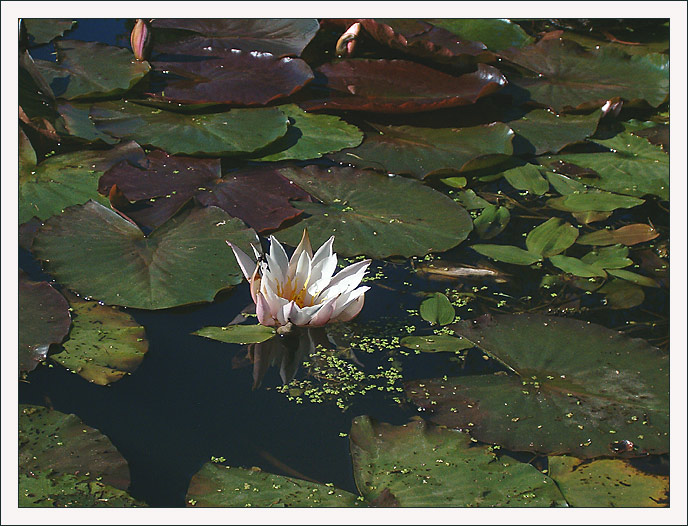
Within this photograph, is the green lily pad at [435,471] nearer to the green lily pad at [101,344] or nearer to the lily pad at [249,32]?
the green lily pad at [101,344]

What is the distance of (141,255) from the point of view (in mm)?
2311

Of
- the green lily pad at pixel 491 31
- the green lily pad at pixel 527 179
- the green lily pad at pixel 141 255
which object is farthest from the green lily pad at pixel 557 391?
the green lily pad at pixel 491 31

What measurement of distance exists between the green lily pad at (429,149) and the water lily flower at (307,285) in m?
0.86

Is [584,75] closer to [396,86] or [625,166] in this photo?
[625,166]

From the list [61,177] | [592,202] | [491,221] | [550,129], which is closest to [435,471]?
[491,221]

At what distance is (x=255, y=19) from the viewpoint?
155 inches

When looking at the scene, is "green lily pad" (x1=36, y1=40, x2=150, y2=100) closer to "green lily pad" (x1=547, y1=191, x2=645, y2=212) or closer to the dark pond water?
the dark pond water

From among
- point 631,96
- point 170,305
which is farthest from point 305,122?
point 631,96

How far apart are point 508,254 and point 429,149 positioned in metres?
0.74

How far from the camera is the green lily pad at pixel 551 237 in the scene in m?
2.56

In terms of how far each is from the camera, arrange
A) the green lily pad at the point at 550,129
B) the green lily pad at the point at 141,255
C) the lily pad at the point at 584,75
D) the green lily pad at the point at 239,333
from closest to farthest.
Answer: the green lily pad at the point at 239,333 < the green lily pad at the point at 141,255 < the green lily pad at the point at 550,129 < the lily pad at the point at 584,75

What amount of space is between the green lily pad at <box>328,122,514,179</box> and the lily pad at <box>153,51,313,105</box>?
1.68ft

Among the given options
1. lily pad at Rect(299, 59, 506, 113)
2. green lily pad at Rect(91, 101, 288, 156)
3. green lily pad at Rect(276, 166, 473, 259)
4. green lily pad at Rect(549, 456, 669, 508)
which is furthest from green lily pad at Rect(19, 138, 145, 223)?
green lily pad at Rect(549, 456, 669, 508)

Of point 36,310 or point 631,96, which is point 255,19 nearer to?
point 631,96
